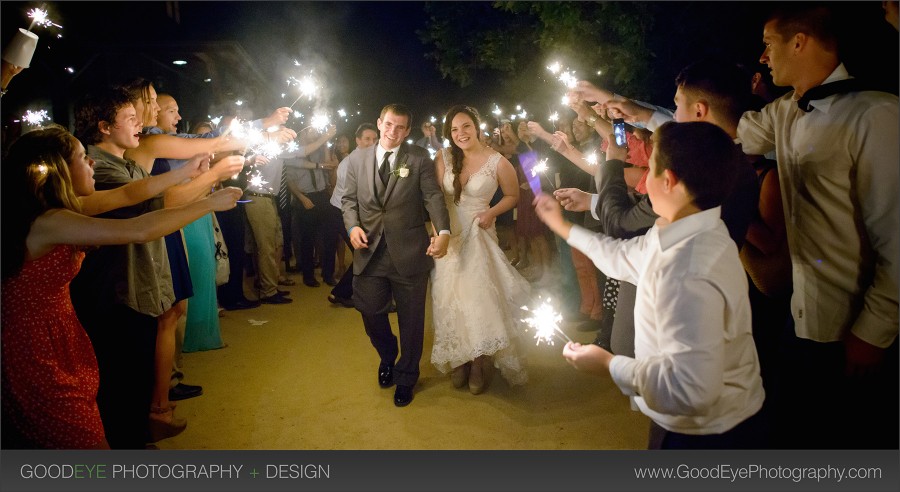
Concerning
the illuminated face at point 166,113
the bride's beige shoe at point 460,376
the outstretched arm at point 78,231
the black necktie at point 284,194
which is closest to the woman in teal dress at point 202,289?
the illuminated face at point 166,113

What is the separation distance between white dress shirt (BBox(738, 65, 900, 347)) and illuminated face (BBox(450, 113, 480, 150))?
2.70m

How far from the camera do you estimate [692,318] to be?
1.72 m

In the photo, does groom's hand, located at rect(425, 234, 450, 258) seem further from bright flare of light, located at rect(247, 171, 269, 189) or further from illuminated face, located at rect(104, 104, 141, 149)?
illuminated face, located at rect(104, 104, 141, 149)

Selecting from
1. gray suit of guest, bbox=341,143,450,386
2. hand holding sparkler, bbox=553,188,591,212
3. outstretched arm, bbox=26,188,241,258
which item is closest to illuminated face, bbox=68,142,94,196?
outstretched arm, bbox=26,188,241,258

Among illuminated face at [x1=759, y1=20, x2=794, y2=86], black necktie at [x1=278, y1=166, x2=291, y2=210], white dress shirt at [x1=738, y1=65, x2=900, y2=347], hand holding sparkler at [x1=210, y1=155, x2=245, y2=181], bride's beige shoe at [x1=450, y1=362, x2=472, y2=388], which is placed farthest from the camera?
black necktie at [x1=278, y1=166, x2=291, y2=210]

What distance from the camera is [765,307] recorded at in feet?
8.80

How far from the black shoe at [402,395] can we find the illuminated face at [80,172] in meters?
2.71

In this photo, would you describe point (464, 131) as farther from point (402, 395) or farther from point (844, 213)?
point (844, 213)

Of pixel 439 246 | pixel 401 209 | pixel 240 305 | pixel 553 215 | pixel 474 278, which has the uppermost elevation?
pixel 553 215

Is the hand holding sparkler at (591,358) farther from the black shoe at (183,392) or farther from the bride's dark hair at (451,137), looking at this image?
the black shoe at (183,392)

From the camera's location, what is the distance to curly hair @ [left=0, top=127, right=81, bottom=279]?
8.25 feet

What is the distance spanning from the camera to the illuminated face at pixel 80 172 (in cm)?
280

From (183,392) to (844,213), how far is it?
15.9 feet

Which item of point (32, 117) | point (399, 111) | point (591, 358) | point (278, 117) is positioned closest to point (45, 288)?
point (278, 117)
